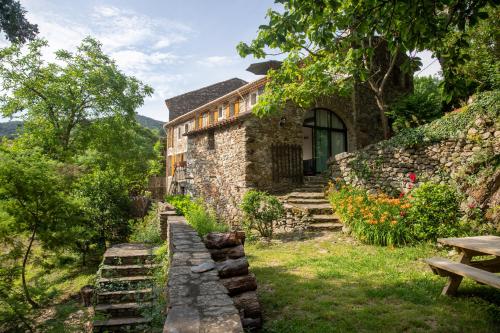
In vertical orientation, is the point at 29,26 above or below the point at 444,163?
above

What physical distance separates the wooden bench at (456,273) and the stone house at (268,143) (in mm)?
7873

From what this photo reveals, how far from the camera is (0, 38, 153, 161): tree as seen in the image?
1584 cm

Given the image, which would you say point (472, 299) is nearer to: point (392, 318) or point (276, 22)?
point (392, 318)

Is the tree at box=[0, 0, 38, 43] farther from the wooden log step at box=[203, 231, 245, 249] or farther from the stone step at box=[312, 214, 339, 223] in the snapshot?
the stone step at box=[312, 214, 339, 223]

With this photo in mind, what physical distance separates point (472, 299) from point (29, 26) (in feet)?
27.1

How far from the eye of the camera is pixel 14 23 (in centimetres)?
561

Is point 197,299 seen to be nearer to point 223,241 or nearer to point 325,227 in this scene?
point 223,241

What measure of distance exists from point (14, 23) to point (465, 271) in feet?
25.3

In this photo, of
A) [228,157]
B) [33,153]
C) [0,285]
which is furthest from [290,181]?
[0,285]

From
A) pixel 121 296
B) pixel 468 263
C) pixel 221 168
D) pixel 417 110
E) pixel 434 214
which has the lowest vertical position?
pixel 121 296

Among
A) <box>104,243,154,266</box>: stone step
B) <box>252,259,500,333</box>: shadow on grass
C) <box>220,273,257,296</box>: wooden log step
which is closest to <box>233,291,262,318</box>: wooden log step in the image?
<box>220,273,257,296</box>: wooden log step

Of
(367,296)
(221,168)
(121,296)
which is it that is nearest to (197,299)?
(367,296)

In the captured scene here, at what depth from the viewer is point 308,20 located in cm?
401

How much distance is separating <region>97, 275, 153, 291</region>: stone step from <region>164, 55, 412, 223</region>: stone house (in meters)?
5.71
